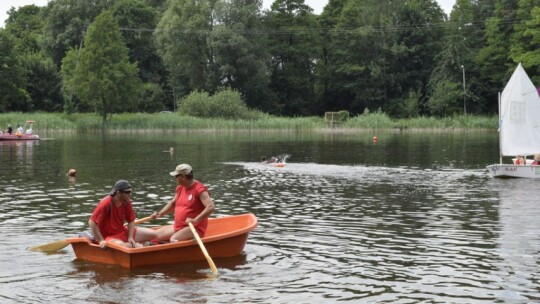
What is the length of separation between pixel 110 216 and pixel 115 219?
0.48 ft

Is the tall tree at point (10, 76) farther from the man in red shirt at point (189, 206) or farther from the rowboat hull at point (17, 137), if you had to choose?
the man in red shirt at point (189, 206)

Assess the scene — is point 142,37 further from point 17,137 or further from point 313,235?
point 313,235

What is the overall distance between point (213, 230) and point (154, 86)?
92.8 m

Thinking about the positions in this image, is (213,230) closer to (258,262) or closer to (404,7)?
(258,262)

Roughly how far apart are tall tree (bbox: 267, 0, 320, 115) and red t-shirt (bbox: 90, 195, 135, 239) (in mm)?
99480

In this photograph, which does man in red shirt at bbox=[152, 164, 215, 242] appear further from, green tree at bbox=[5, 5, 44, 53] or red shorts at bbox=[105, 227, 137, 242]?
green tree at bbox=[5, 5, 44, 53]

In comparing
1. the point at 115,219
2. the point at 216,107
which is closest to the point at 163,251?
the point at 115,219

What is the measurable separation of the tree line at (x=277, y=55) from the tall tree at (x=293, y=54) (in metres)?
0.19

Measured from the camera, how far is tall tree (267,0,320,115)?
115 metres

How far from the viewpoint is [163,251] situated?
1470 centimetres

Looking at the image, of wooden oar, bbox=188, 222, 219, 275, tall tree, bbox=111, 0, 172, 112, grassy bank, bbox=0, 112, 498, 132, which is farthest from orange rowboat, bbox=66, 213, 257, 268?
tall tree, bbox=111, 0, 172, 112

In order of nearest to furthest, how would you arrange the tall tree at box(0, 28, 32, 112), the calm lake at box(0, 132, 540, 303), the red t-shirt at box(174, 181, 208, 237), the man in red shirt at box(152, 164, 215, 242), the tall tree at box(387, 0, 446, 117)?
the calm lake at box(0, 132, 540, 303), the man in red shirt at box(152, 164, 215, 242), the red t-shirt at box(174, 181, 208, 237), the tall tree at box(0, 28, 32, 112), the tall tree at box(387, 0, 446, 117)

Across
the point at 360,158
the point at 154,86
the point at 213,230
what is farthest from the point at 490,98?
the point at 213,230

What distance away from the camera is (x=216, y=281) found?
13828 millimetres
